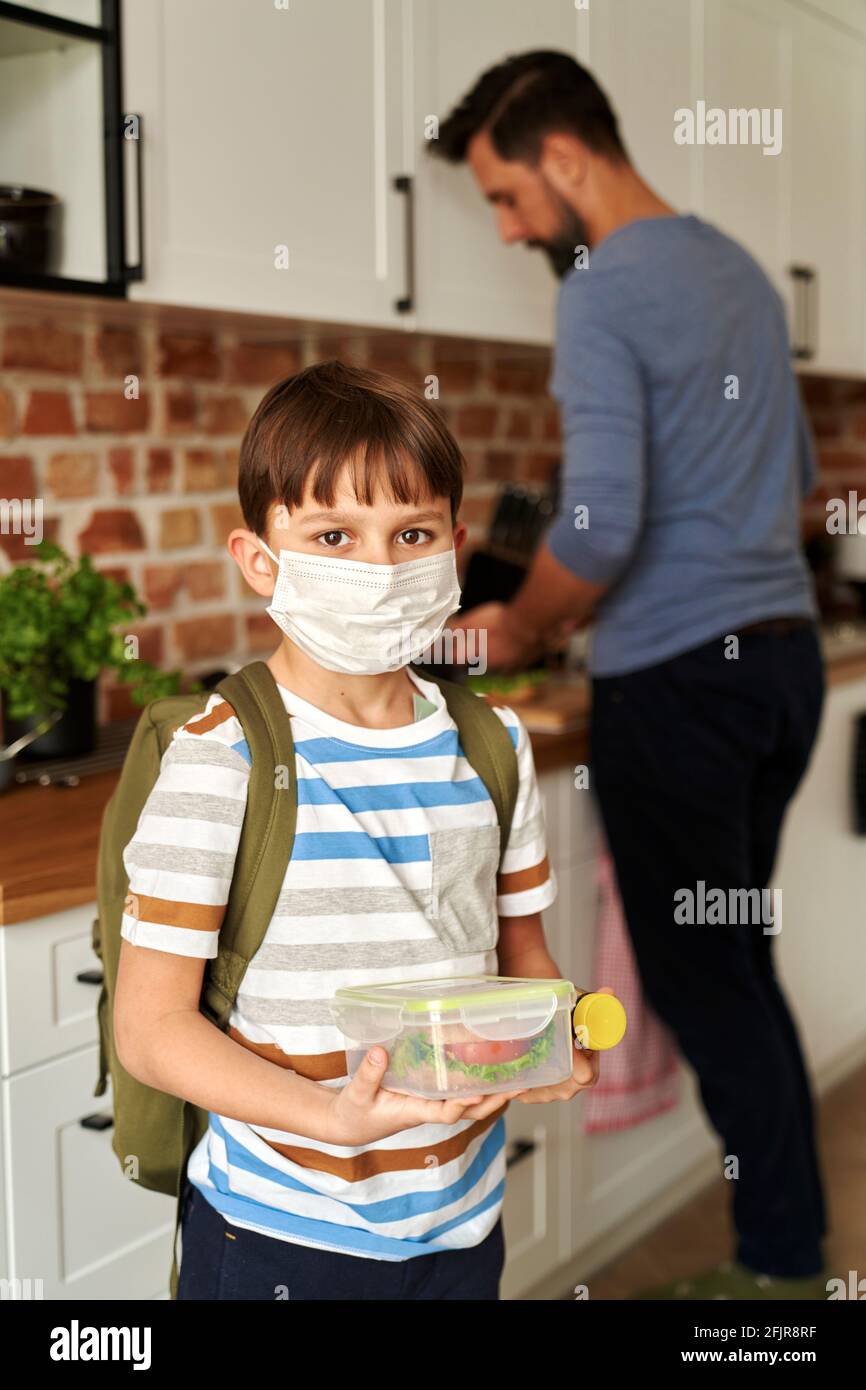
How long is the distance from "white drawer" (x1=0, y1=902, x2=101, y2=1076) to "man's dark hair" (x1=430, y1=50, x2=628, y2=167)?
1.20m

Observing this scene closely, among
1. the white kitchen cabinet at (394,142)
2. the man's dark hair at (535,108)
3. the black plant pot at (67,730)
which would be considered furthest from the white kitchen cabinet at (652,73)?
the black plant pot at (67,730)

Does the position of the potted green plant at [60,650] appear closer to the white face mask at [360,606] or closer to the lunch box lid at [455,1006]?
the white face mask at [360,606]

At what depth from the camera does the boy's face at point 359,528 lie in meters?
0.97

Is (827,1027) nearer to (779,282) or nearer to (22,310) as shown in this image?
(779,282)

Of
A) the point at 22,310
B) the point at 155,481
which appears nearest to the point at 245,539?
the point at 22,310

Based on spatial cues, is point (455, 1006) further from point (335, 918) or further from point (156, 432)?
point (156, 432)

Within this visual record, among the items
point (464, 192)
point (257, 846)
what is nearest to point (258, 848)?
point (257, 846)

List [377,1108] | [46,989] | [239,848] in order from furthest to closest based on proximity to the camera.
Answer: [46,989], [239,848], [377,1108]

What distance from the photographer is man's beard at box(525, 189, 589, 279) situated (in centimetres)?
193

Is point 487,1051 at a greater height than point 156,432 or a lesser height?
lesser

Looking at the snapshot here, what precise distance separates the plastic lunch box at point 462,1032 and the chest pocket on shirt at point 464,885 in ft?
0.40

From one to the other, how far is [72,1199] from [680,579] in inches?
41.7

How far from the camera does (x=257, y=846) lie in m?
0.96
